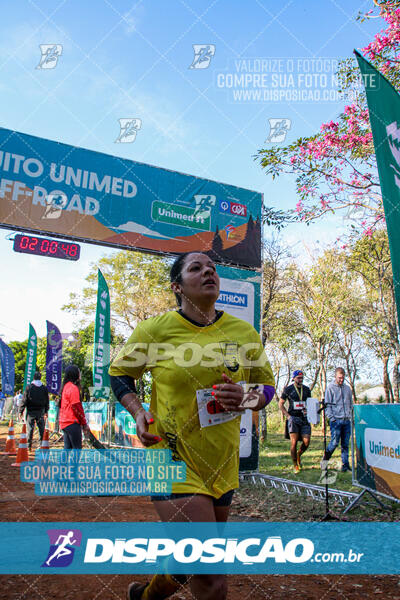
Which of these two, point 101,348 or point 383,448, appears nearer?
point 383,448

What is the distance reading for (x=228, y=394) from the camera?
6.69 ft

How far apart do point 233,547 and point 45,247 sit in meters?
5.78

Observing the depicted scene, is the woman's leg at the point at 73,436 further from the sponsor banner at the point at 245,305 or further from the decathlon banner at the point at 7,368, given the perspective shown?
the decathlon banner at the point at 7,368

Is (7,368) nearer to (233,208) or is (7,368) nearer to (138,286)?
(138,286)

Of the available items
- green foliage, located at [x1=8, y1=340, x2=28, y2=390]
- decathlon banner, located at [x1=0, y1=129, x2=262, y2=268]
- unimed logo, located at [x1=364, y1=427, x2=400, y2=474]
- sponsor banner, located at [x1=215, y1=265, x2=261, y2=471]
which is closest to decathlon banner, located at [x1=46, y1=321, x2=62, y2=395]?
decathlon banner, located at [x1=0, y1=129, x2=262, y2=268]

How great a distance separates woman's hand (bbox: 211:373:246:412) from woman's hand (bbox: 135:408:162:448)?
1.06ft

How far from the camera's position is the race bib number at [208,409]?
2166mm

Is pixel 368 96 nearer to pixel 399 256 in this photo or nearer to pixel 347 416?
pixel 399 256

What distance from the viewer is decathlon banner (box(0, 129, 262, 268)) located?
7160mm

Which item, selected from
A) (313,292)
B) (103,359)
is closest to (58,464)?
(103,359)

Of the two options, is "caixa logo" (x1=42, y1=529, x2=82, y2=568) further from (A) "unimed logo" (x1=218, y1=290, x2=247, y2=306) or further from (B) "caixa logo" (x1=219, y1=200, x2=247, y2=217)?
(B) "caixa logo" (x1=219, y1=200, x2=247, y2=217)

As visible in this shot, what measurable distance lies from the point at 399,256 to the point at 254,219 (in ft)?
19.2

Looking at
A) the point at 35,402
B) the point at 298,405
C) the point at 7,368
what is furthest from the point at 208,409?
the point at 7,368

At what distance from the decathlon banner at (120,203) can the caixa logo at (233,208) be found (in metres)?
0.02
